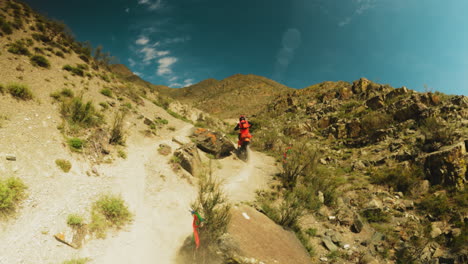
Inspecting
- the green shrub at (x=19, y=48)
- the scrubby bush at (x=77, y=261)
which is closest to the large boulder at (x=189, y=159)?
the scrubby bush at (x=77, y=261)

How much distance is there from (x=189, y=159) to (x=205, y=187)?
4652mm

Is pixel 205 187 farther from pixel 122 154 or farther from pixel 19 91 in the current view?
pixel 19 91

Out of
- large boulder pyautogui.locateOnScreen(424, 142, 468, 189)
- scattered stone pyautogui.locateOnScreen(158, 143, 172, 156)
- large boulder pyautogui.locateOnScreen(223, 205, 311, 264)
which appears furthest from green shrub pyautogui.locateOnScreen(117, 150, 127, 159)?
large boulder pyautogui.locateOnScreen(424, 142, 468, 189)

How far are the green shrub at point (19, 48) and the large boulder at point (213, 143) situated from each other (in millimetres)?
12684

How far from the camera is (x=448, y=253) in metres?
5.38

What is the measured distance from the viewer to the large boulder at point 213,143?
525 inches

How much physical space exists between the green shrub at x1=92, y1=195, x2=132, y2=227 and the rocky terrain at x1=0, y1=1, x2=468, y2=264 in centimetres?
4

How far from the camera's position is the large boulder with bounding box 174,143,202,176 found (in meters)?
9.88

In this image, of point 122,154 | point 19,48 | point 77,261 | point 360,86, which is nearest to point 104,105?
point 122,154

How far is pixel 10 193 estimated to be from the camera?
447 cm

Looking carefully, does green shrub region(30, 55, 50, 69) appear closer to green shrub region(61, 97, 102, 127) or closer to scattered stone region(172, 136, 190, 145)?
green shrub region(61, 97, 102, 127)

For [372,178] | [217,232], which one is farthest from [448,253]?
[217,232]

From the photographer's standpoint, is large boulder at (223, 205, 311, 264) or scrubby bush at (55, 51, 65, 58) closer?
large boulder at (223, 205, 311, 264)

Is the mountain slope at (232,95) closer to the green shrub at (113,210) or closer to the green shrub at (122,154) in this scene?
the green shrub at (122,154)
